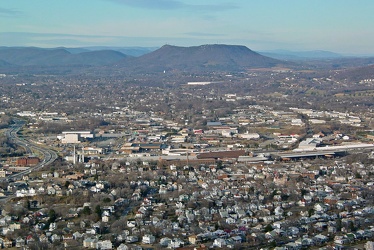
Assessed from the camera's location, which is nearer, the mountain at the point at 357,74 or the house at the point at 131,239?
the house at the point at 131,239

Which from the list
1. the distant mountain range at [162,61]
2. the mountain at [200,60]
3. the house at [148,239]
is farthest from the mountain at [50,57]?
the house at [148,239]

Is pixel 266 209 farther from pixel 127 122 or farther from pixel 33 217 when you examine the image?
pixel 127 122

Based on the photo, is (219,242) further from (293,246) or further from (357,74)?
(357,74)

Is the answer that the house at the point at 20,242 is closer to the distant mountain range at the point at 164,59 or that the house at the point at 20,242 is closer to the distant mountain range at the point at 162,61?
the distant mountain range at the point at 162,61

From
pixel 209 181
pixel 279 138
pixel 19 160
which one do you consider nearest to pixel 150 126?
pixel 279 138

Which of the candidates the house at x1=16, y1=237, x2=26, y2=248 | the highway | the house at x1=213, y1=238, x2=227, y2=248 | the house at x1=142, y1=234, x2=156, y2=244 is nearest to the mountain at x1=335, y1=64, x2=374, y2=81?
the highway

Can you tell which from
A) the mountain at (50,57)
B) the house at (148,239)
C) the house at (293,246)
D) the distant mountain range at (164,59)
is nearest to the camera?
the house at (293,246)

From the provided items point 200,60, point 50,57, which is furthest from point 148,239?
point 50,57
